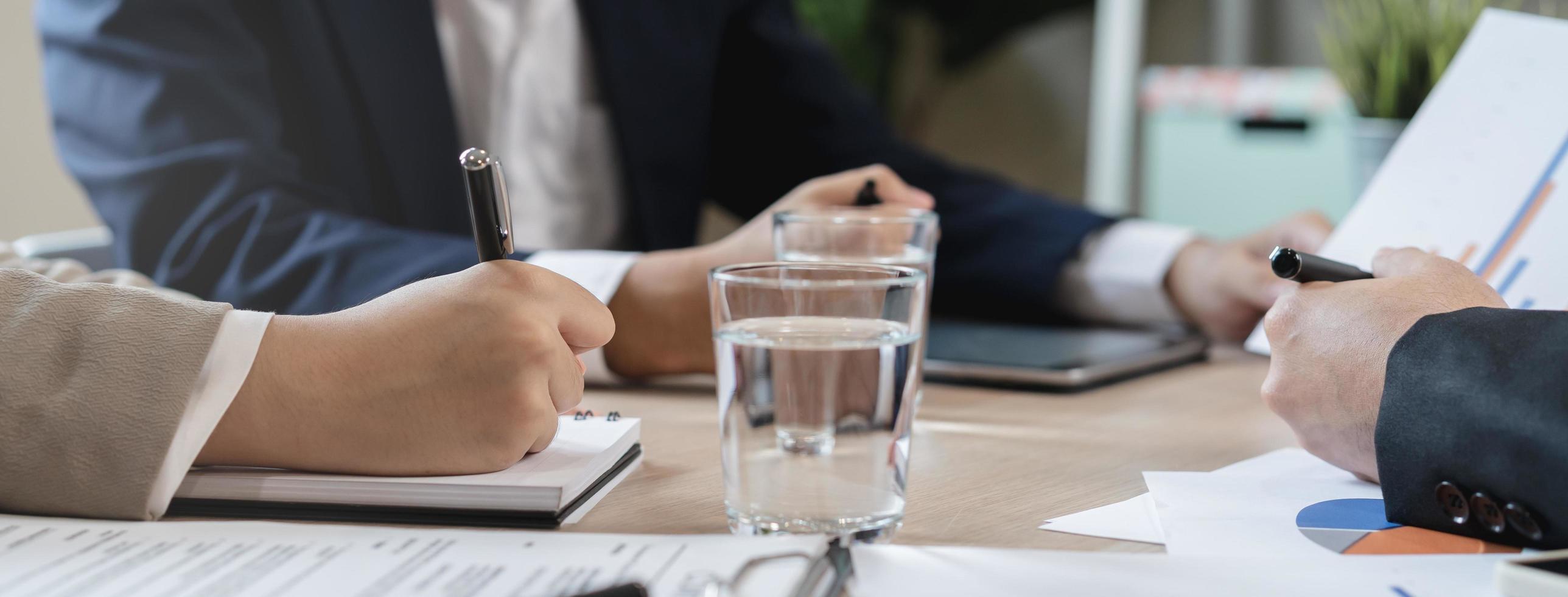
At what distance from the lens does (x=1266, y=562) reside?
383mm

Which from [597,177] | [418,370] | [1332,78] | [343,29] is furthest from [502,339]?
Result: [1332,78]

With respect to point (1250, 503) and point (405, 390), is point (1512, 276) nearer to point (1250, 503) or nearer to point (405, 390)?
point (1250, 503)

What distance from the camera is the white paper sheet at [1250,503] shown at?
412 mm

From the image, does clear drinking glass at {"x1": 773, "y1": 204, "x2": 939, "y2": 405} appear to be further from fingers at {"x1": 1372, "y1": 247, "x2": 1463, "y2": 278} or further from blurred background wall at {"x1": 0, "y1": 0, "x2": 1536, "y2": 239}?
blurred background wall at {"x1": 0, "y1": 0, "x2": 1536, "y2": 239}

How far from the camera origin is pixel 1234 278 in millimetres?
924

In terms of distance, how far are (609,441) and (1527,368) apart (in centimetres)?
35

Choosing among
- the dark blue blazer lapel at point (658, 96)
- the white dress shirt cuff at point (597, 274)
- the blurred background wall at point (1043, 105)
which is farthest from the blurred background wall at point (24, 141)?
the white dress shirt cuff at point (597, 274)

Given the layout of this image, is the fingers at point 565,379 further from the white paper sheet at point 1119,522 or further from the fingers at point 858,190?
the fingers at point 858,190

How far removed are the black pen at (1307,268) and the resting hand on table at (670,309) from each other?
325 mm

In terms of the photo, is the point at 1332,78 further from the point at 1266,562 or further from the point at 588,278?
the point at 1266,562

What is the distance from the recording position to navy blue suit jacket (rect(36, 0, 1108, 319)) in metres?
0.87

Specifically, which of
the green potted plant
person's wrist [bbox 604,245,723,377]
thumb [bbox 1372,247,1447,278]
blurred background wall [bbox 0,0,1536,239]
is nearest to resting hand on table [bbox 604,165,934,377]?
person's wrist [bbox 604,245,723,377]

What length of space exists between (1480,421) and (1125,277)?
0.60 meters

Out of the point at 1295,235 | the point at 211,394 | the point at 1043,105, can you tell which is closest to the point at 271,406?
the point at 211,394
